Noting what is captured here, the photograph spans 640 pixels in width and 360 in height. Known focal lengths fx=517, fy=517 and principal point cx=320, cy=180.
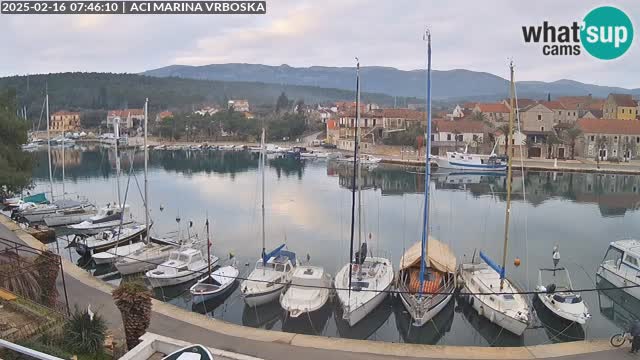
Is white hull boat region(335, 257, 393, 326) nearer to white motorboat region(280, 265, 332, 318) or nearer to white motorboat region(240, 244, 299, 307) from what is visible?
white motorboat region(280, 265, 332, 318)

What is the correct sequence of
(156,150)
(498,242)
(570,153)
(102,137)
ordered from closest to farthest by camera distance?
(498,242), (570,153), (156,150), (102,137)

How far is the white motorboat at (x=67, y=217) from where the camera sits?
3241 cm

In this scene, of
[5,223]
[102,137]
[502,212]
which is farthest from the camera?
[102,137]

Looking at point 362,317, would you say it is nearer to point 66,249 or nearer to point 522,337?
point 522,337

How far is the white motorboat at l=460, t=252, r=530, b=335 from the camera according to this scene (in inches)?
656

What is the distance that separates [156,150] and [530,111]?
66296mm

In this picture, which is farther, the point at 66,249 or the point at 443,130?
the point at 443,130

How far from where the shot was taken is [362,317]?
17.8 metres

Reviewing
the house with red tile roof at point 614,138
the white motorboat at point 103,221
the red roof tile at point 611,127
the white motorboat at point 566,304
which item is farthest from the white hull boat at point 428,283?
the red roof tile at point 611,127

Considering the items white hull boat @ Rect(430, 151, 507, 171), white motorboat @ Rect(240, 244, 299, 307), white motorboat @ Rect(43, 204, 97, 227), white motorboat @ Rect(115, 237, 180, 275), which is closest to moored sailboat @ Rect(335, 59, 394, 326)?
white motorboat @ Rect(240, 244, 299, 307)

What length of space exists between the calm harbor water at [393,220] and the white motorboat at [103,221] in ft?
9.45

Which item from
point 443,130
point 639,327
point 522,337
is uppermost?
point 443,130

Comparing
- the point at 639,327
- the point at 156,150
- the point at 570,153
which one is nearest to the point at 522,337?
the point at 639,327

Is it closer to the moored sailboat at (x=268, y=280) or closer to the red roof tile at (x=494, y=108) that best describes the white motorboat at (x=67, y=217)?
the moored sailboat at (x=268, y=280)
